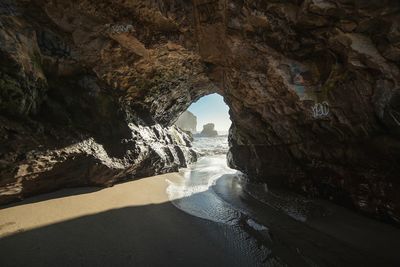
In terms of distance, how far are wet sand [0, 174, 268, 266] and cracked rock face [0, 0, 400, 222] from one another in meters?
1.40

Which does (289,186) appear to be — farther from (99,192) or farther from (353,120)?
(99,192)

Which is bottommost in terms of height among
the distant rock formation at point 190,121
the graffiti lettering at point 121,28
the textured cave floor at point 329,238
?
the textured cave floor at point 329,238

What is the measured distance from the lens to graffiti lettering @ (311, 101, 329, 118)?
246 inches

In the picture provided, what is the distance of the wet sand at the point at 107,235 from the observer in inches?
157

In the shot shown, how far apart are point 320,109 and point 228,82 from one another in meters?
3.84

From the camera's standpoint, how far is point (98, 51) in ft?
27.2

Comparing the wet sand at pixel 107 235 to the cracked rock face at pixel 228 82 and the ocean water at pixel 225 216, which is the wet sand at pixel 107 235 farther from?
Result: the cracked rock face at pixel 228 82

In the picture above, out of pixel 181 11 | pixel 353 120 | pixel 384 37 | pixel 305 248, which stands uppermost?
pixel 181 11

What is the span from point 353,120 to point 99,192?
295 inches

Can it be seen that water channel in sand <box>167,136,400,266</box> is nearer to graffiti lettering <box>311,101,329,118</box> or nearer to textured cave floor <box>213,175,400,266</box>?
textured cave floor <box>213,175,400,266</box>

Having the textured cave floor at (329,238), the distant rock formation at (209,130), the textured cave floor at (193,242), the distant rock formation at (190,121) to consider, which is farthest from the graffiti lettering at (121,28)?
the distant rock formation at (190,121)

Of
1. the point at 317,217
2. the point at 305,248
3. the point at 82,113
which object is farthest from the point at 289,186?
the point at 82,113

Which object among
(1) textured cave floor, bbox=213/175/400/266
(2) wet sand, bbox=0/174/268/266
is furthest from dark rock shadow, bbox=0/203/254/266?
(1) textured cave floor, bbox=213/175/400/266

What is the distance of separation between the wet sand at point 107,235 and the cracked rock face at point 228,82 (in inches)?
55.0
